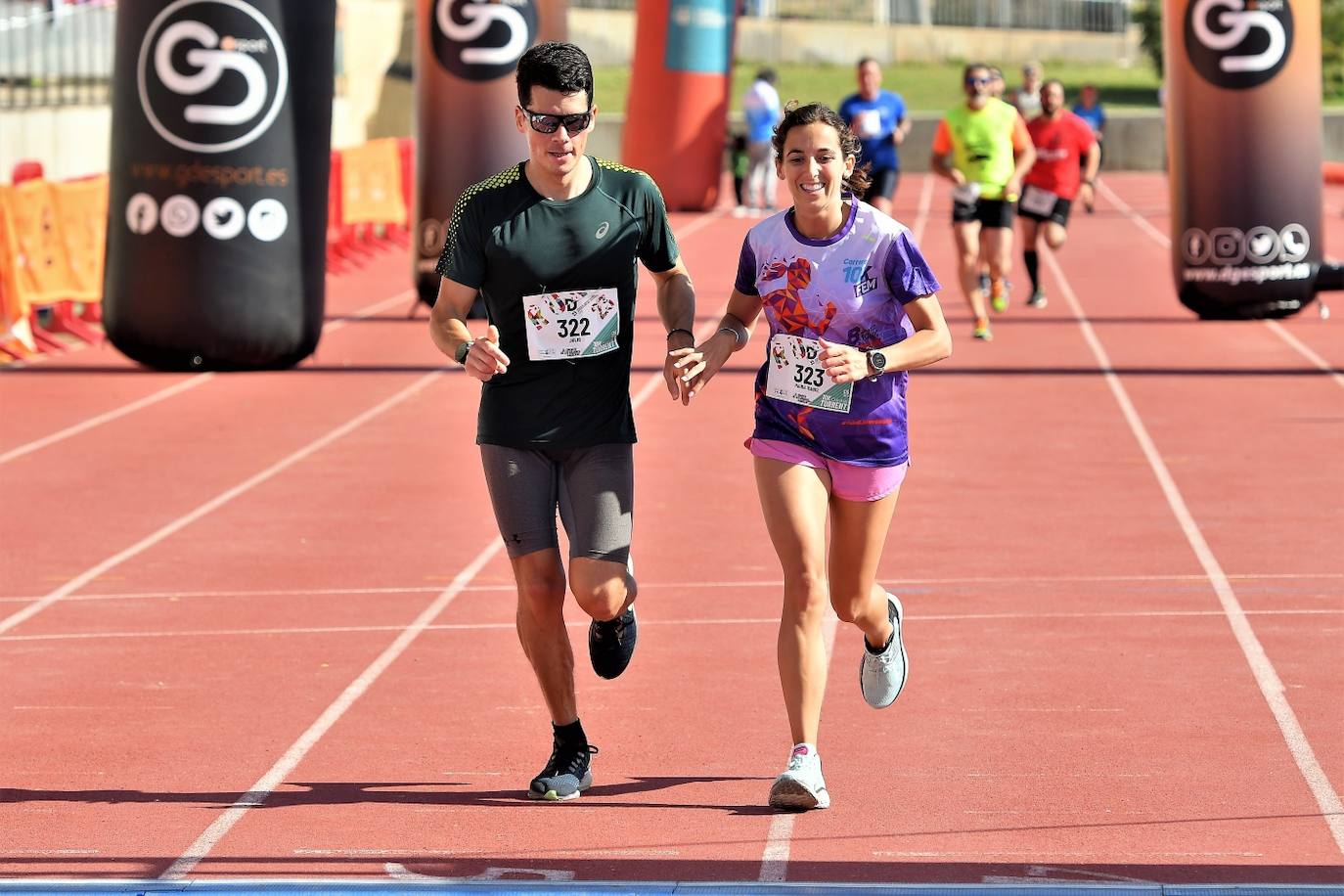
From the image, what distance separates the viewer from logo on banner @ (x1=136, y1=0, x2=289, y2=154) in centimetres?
1529

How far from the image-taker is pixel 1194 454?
12438 millimetres

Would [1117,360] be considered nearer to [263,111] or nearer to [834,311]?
[263,111]

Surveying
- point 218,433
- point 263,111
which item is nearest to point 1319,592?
point 218,433

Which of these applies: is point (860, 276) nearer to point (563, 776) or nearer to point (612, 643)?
point (612, 643)

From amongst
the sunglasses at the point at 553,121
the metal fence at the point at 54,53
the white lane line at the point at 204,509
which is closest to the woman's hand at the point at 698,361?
the sunglasses at the point at 553,121

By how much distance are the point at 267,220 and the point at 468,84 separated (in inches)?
156

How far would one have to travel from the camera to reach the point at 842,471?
6254 millimetres

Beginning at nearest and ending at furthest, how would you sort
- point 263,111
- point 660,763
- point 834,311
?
point 834,311
point 660,763
point 263,111

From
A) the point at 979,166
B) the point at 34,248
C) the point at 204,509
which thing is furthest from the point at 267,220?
the point at 979,166

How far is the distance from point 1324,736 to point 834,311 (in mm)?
1966

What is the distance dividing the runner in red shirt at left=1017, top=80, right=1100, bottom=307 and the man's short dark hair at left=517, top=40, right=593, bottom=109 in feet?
44.0

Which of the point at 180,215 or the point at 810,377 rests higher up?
the point at 180,215

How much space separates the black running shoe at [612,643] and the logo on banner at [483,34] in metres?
13.0

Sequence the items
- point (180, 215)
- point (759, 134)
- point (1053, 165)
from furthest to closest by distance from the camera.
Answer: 1. point (759, 134)
2. point (1053, 165)
3. point (180, 215)
